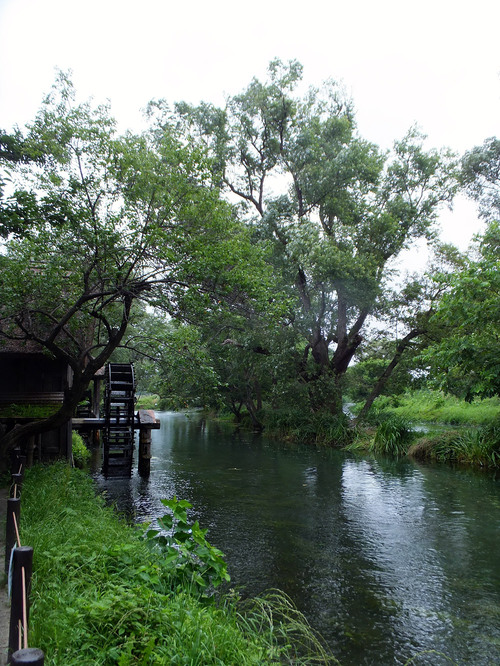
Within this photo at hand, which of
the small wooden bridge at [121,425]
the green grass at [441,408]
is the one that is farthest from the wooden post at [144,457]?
the green grass at [441,408]

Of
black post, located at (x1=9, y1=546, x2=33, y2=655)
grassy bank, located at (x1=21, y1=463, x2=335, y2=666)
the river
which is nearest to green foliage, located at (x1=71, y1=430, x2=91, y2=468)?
the river

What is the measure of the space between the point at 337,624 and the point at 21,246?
773 cm

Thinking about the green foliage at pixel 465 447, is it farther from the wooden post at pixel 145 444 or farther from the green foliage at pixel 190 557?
the green foliage at pixel 190 557

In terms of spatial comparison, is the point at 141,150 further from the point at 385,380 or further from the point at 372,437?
the point at 385,380

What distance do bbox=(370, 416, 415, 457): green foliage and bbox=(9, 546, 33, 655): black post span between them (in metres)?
17.1

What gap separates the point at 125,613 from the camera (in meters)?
3.53

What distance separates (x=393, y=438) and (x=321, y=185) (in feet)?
33.1

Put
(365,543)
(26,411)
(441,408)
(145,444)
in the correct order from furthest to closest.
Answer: (441,408) < (145,444) < (26,411) < (365,543)

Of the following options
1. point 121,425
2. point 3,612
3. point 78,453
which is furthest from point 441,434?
point 3,612

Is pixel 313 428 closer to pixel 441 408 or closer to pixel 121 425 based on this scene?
pixel 441 408

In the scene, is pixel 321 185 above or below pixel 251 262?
above

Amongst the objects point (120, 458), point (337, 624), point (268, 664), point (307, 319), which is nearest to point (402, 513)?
point (337, 624)

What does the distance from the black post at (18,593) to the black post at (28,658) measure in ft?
2.37

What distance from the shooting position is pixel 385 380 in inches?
874
